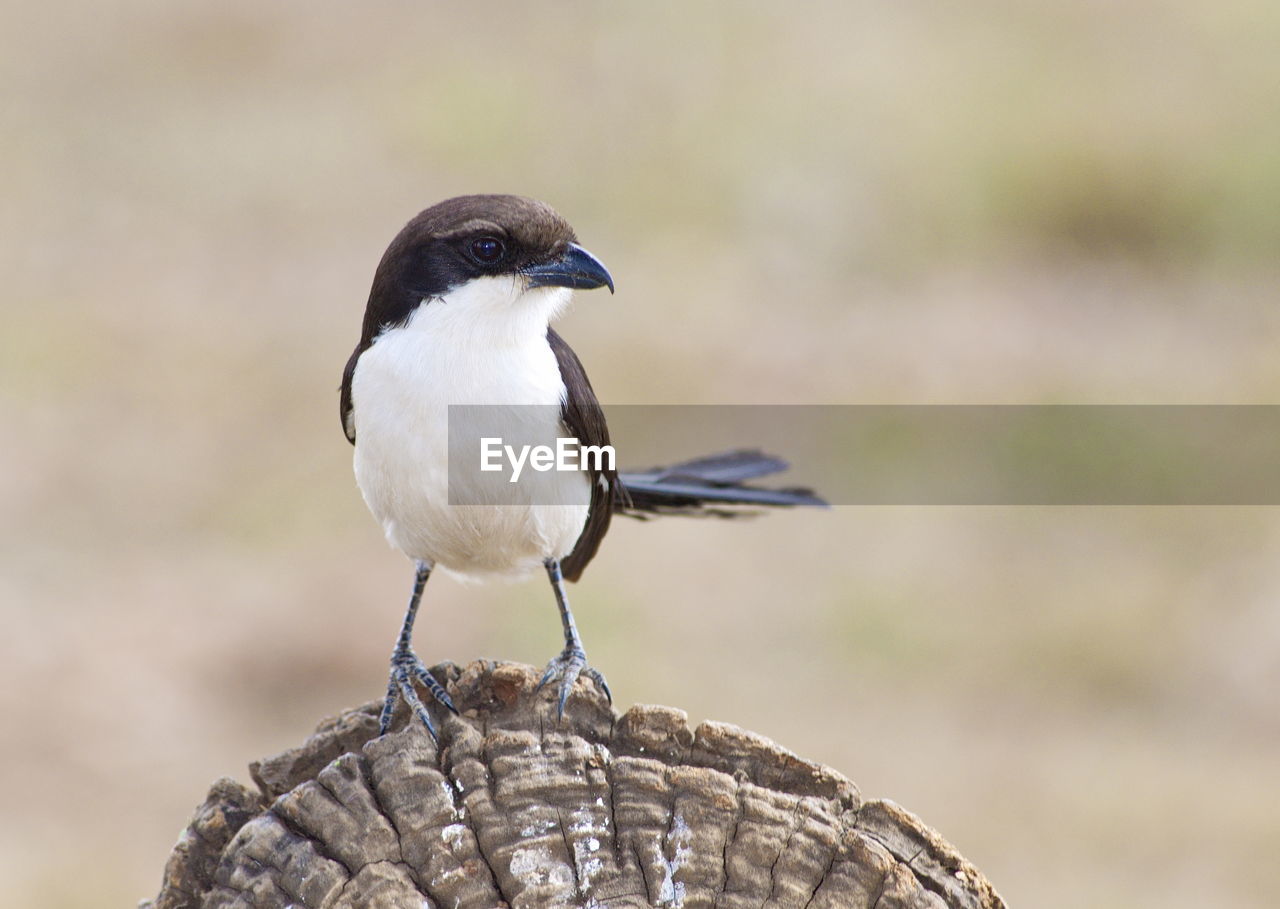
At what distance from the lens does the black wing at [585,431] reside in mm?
4191

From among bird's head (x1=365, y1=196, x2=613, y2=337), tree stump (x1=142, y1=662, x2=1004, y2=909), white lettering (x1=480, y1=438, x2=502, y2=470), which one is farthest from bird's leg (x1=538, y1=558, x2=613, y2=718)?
bird's head (x1=365, y1=196, x2=613, y2=337)

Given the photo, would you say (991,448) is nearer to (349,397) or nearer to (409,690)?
(349,397)

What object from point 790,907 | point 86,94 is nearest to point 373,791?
point 790,907

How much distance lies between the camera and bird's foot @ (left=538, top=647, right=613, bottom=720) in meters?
3.33

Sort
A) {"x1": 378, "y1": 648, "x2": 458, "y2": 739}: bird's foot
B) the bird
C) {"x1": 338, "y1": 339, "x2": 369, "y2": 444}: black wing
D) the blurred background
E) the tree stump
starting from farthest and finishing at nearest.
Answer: the blurred background → {"x1": 338, "y1": 339, "x2": 369, "y2": 444}: black wing → the bird → {"x1": 378, "y1": 648, "x2": 458, "y2": 739}: bird's foot → the tree stump

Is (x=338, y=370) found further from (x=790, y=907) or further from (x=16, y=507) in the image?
(x=790, y=907)

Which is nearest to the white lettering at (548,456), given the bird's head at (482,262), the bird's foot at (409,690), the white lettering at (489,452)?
the white lettering at (489,452)

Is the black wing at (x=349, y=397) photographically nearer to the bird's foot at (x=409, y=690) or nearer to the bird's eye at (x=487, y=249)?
the bird's eye at (x=487, y=249)

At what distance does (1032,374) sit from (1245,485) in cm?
163

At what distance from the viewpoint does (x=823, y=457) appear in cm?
1008

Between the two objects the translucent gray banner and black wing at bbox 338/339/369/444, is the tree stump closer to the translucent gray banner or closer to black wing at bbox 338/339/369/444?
black wing at bbox 338/339/369/444

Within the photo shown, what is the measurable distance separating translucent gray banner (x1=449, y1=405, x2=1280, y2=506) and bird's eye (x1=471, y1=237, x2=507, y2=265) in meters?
5.80

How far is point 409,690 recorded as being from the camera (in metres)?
3.60

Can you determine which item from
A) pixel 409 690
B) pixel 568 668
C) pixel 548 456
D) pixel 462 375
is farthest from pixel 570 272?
pixel 409 690
